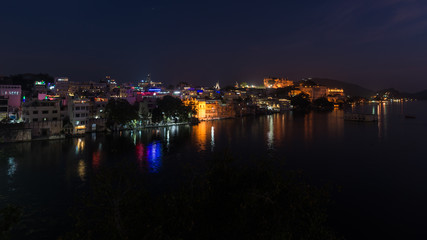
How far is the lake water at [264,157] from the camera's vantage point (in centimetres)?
880

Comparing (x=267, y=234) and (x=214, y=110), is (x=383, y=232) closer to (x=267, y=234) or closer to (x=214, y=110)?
(x=267, y=234)

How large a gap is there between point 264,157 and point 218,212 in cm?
209

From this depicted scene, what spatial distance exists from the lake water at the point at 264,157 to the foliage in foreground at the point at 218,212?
3.45ft

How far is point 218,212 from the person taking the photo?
16.3 ft

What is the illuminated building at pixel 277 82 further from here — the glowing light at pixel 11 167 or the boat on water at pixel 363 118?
the glowing light at pixel 11 167

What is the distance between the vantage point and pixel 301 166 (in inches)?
607

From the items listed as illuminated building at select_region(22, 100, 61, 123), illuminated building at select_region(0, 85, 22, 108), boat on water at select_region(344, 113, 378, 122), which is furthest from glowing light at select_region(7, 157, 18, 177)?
boat on water at select_region(344, 113, 378, 122)

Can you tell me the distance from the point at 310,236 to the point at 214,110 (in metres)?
41.5

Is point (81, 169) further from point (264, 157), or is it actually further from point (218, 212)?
point (218, 212)

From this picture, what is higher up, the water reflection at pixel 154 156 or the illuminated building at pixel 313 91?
the illuminated building at pixel 313 91

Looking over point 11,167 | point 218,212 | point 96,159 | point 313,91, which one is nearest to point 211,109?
point 96,159

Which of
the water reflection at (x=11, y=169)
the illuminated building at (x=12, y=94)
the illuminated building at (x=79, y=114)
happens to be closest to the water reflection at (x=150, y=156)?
the water reflection at (x=11, y=169)

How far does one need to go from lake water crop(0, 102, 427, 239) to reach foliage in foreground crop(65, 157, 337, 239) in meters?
1.05

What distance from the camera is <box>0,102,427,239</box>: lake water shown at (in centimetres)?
880
